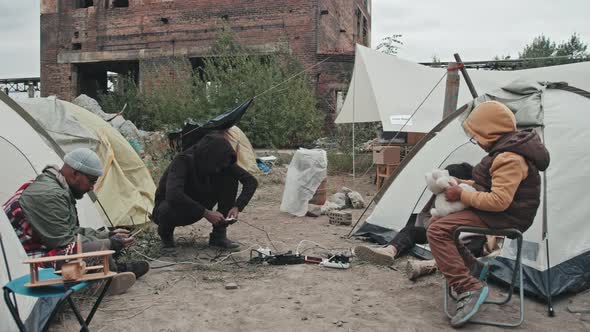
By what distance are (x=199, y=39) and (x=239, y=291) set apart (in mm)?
14467

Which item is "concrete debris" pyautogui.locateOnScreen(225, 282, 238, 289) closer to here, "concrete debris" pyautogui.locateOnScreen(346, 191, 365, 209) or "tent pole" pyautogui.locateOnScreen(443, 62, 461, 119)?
"tent pole" pyautogui.locateOnScreen(443, 62, 461, 119)

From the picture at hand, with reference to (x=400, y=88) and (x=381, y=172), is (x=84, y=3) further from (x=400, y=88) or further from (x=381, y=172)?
(x=381, y=172)

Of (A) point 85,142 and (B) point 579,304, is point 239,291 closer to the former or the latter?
(B) point 579,304

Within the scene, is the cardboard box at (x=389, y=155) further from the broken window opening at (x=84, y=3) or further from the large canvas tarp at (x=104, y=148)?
the broken window opening at (x=84, y=3)

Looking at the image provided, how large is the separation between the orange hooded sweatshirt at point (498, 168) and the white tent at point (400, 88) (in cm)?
532

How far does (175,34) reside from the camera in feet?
55.8

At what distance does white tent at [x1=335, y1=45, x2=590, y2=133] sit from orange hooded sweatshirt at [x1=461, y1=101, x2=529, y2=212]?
5.32 m

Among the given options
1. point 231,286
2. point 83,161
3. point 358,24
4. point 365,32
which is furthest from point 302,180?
point 365,32

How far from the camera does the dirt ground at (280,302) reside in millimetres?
2910

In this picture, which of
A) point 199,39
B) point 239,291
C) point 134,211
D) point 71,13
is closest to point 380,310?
point 239,291

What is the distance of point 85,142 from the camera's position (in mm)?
5324

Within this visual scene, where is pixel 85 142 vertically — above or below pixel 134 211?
above

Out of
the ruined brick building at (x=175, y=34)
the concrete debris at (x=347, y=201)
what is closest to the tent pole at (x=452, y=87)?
the concrete debris at (x=347, y=201)

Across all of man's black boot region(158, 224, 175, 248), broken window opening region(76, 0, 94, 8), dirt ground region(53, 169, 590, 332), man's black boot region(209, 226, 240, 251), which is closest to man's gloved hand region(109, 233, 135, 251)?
dirt ground region(53, 169, 590, 332)
